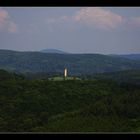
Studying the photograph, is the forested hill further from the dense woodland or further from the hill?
the dense woodland

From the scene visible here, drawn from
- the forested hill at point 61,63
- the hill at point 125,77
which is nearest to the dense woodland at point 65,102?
the hill at point 125,77

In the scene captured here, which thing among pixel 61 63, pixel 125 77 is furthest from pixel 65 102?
pixel 125 77

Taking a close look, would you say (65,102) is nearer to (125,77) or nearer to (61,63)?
(61,63)

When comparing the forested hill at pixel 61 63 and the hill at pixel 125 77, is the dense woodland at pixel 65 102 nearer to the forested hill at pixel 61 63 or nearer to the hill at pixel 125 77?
the hill at pixel 125 77

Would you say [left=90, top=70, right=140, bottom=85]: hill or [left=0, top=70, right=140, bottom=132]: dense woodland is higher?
[left=90, top=70, right=140, bottom=85]: hill

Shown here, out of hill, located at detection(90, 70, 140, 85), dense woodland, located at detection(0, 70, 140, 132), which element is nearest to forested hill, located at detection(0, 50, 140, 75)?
hill, located at detection(90, 70, 140, 85)
